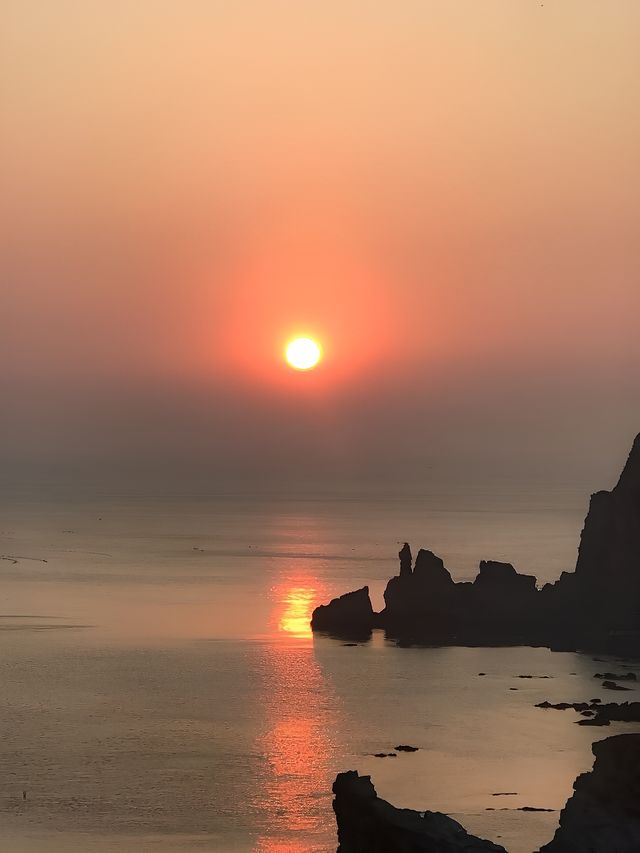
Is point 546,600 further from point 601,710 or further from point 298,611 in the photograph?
point 298,611

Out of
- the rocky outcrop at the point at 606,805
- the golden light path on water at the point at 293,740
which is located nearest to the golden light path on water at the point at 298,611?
the golden light path on water at the point at 293,740

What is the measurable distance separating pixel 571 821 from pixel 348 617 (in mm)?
84993

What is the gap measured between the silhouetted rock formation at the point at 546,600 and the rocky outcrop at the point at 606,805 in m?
67.8

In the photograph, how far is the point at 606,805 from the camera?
33625mm

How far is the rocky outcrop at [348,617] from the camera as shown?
381 feet

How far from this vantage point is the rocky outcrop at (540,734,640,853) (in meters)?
32.6

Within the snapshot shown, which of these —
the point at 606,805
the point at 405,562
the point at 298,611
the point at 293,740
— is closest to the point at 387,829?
the point at 606,805

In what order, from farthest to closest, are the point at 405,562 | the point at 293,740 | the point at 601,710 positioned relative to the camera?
the point at 405,562
the point at 601,710
the point at 293,740

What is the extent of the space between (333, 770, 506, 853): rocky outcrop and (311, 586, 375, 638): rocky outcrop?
78997mm

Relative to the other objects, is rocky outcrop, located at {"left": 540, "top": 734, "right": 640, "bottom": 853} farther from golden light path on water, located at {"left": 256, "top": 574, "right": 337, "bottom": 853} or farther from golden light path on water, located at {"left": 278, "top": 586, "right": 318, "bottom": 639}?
golden light path on water, located at {"left": 278, "top": 586, "right": 318, "bottom": 639}

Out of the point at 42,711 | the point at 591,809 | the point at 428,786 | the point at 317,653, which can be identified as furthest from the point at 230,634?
the point at 591,809

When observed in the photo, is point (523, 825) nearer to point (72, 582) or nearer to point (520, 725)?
point (520, 725)

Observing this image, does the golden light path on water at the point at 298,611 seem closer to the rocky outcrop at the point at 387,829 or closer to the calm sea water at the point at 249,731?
the calm sea water at the point at 249,731

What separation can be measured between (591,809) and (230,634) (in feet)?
294
